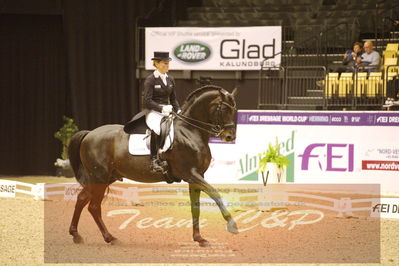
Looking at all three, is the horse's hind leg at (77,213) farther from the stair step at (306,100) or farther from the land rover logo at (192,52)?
the land rover logo at (192,52)

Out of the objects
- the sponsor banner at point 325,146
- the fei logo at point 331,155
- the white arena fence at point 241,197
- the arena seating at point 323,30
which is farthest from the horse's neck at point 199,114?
the arena seating at point 323,30

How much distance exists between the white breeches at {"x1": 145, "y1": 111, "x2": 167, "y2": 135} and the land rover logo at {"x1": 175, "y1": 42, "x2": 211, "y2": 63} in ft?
25.2

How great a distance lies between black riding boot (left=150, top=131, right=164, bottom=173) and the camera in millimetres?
8868

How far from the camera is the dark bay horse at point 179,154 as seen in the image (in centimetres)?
866

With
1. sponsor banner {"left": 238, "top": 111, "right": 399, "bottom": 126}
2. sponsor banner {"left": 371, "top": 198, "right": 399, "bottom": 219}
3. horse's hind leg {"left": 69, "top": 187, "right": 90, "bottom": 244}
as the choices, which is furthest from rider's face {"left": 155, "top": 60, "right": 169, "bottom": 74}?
sponsor banner {"left": 238, "top": 111, "right": 399, "bottom": 126}

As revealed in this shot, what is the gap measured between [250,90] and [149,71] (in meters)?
2.54

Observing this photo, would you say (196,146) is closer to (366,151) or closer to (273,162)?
(273,162)

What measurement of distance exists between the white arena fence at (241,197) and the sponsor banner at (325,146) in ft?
4.05

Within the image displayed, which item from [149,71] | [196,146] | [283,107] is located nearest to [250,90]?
[283,107]

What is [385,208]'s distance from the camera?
36.1 ft

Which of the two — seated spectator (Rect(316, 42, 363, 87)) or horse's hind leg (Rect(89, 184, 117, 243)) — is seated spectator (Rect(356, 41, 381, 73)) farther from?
horse's hind leg (Rect(89, 184, 117, 243))

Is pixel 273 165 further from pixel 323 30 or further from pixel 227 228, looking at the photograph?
pixel 323 30

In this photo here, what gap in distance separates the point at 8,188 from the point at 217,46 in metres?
5.82

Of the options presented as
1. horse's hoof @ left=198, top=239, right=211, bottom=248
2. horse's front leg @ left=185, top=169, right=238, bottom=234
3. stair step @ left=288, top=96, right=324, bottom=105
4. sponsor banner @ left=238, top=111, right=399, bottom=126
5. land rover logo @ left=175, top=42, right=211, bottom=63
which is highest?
land rover logo @ left=175, top=42, right=211, bottom=63
